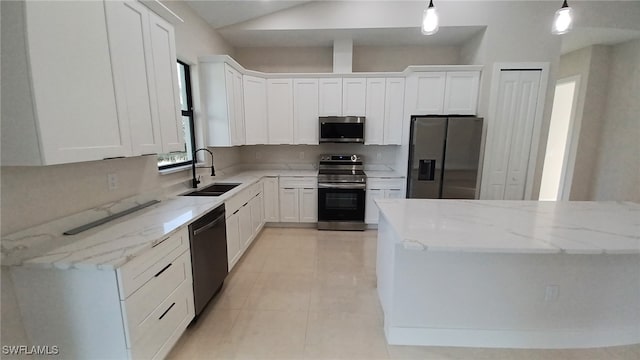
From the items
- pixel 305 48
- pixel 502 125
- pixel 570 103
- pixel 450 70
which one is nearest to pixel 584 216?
pixel 502 125

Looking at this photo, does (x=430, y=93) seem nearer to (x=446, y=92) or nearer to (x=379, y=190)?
(x=446, y=92)

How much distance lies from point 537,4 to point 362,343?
4.60 metres

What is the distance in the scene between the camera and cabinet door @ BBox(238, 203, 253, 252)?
2.98 m

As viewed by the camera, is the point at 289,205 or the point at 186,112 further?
the point at 289,205

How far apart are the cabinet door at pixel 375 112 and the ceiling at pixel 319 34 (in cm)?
69

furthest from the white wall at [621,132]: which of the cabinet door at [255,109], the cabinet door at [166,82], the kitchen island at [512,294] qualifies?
the cabinet door at [166,82]

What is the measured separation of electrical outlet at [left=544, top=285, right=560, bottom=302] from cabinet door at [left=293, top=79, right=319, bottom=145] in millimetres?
3202

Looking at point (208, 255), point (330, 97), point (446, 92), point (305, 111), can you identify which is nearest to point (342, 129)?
point (330, 97)

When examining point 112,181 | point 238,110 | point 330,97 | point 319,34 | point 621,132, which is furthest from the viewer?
point 621,132

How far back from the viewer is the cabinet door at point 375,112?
3952 millimetres

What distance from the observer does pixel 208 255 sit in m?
2.11

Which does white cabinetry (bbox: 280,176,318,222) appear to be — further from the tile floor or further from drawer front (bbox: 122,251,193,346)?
drawer front (bbox: 122,251,193,346)

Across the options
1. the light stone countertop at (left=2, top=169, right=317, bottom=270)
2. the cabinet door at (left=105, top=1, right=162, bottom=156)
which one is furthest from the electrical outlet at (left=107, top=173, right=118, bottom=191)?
the cabinet door at (left=105, top=1, right=162, bottom=156)

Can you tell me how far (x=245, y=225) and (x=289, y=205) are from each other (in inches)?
41.4
